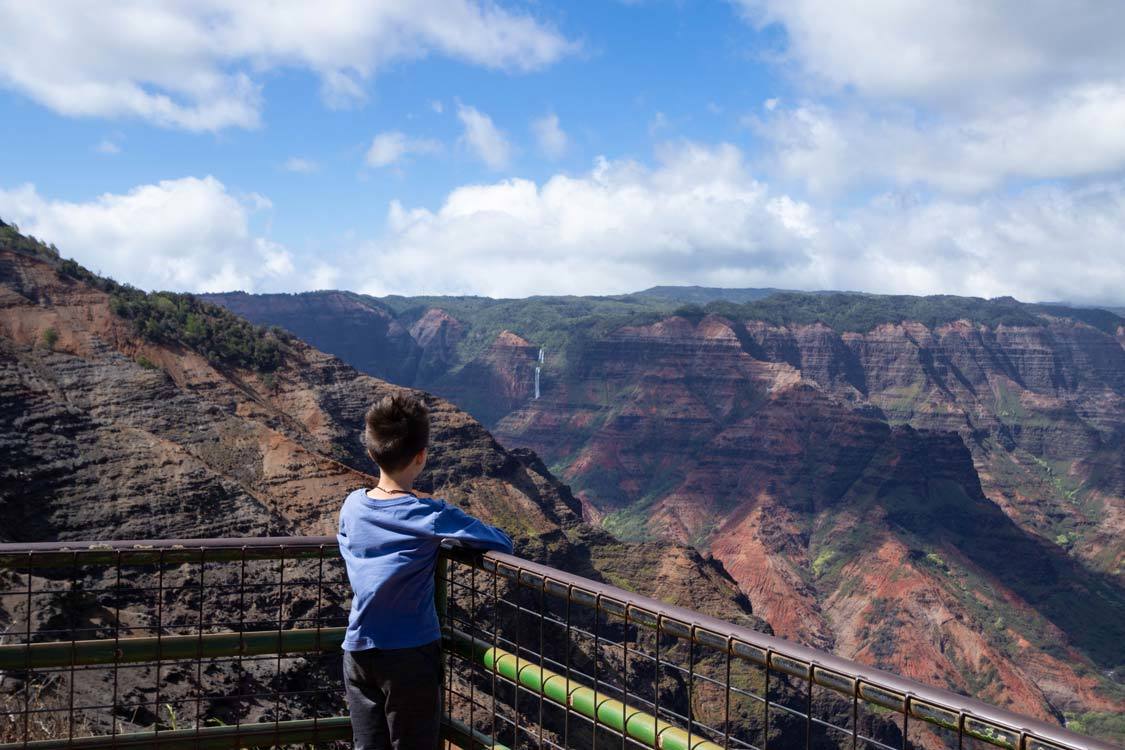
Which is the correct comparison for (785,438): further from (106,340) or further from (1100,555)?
(106,340)

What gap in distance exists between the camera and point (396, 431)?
187 inches

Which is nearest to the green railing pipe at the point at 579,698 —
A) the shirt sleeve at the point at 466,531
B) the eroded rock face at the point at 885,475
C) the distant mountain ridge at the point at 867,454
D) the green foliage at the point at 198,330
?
the shirt sleeve at the point at 466,531

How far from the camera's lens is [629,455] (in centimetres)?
13212

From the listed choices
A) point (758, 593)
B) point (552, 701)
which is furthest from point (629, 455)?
point (552, 701)

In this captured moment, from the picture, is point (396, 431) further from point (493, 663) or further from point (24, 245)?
point (24, 245)

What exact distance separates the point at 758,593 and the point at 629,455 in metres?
46.9

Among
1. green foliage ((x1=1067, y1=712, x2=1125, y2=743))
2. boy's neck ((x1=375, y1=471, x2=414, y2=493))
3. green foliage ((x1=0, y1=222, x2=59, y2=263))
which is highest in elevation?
green foliage ((x1=0, y1=222, x2=59, y2=263))

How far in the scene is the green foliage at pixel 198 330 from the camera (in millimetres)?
41531

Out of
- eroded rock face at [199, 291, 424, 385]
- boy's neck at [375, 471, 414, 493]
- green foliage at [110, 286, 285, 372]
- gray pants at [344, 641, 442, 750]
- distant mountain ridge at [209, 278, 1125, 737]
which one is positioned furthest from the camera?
eroded rock face at [199, 291, 424, 385]

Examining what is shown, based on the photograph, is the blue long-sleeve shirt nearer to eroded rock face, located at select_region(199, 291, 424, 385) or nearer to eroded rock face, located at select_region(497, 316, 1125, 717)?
eroded rock face, located at select_region(497, 316, 1125, 717)

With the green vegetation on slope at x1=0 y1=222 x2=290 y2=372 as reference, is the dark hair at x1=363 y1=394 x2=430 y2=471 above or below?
below

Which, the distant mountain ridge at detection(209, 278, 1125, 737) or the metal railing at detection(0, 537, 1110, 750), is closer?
the metal railing at detection(0, 537, 1110, 750)

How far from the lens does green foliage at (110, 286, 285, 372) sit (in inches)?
1635

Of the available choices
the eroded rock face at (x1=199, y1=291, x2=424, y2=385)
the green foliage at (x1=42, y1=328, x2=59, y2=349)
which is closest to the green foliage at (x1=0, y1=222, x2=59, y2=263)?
the green foliage at (x1=42, y1=328, x2=59, y2=349)
